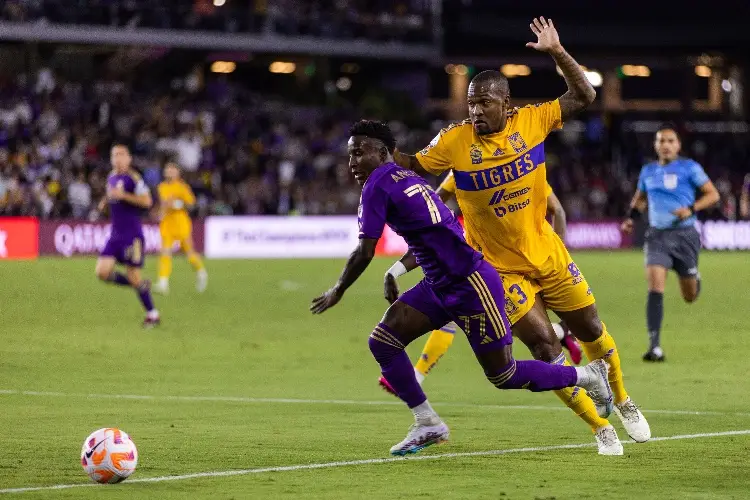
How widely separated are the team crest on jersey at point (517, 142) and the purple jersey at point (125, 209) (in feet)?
35.4

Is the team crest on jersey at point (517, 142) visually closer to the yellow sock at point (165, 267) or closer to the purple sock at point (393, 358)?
the purple sock at point (393, 358)

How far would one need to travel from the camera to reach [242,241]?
38156mm

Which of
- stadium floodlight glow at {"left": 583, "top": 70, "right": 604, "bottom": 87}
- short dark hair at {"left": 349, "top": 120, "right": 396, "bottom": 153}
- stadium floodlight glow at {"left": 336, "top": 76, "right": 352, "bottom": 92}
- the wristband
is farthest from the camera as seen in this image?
stadium floodlight glow at {"left": 583, "top": 70, "right": 604, "bottom": 87}

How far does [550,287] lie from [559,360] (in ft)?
1.68

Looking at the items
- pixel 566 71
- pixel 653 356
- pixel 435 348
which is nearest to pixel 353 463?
pixel 566 71

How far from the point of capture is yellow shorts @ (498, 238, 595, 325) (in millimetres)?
9031

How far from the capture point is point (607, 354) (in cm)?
949

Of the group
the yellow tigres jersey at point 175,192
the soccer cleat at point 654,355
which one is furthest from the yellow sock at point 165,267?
the soccer cleat at point 654,355

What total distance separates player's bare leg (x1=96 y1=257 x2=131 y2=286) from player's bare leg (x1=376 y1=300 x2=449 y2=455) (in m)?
10.6

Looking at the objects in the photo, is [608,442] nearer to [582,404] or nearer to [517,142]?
[582,404]

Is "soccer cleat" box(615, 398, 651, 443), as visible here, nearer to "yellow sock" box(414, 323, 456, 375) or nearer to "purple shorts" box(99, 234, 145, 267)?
"yellow sock" box(414, 323, 456, 375)

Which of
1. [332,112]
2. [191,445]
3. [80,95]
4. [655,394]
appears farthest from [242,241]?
[191,445]

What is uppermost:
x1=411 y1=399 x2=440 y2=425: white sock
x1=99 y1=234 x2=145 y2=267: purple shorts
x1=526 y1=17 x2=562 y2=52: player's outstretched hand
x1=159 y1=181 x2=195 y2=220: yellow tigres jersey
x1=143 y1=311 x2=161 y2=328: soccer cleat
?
x1=526 y1=17 x2=562 y2=52: player's outstretched hand

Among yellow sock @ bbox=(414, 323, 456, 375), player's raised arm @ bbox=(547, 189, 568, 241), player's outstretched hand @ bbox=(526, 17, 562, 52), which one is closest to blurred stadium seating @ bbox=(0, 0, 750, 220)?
yellow sock @ bbox=(414, 323, 456, 375)
